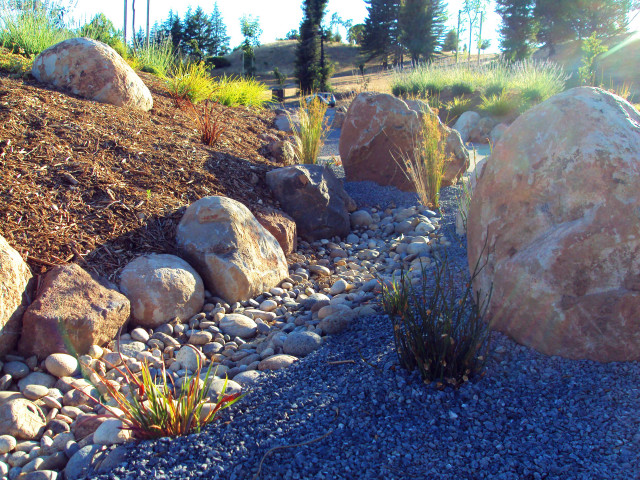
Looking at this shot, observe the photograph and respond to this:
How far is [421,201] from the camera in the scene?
19.4 ft

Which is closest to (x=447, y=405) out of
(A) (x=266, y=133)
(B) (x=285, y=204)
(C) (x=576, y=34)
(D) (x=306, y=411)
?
(D) (x=306, y=411)

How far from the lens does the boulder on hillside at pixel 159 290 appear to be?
3105 mm

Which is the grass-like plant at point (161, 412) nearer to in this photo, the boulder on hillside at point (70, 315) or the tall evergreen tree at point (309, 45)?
the boulder on hillside at point (70, 315)

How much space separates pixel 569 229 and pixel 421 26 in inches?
1540

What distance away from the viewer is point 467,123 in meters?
11.8

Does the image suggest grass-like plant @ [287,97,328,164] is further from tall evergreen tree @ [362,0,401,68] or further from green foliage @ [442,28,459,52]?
green foliage @ [442,28,459,52]

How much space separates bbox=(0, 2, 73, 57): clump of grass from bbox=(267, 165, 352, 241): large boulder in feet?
13.5

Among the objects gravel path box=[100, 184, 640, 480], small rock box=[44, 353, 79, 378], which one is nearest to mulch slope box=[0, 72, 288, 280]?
small rock box=[44, 353, 79, 378]

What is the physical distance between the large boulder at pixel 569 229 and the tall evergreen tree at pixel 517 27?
3330cm

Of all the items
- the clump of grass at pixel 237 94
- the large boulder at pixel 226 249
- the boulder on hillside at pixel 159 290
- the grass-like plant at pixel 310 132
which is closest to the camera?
the boulder on hillside at pixel 159 290

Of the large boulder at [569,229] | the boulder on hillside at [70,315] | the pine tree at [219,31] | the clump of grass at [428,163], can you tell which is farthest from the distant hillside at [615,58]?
the pine tree at [219,31]

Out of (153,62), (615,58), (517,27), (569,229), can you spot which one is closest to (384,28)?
(517,27)

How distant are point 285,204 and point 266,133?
303cm

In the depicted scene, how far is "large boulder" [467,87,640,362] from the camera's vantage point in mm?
2191
